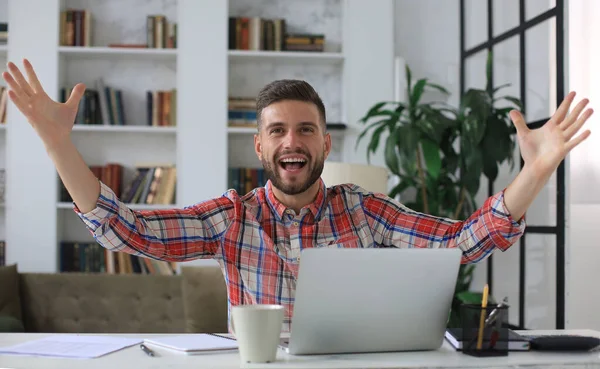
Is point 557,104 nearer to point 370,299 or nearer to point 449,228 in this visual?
point 449,228

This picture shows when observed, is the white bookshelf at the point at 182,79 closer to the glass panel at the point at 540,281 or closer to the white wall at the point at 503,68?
the white wall at the point at 503,68

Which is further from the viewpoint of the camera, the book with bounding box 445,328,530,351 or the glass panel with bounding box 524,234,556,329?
the glass panel with bounding box 524,234,556,329

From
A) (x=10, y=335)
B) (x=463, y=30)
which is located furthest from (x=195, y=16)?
(x=10, y=335)

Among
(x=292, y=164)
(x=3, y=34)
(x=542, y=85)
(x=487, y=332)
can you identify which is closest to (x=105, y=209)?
(x=292, y=164)

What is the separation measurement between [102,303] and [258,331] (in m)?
2.93

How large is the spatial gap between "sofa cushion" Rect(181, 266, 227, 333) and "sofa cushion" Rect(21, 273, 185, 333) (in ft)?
0.52

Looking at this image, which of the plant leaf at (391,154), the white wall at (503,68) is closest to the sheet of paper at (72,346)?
the plant leaf at (391,154)

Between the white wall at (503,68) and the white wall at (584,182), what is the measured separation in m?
0.18

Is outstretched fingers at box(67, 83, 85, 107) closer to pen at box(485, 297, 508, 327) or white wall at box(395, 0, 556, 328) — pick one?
pen at box(485, 297, 508, 327)

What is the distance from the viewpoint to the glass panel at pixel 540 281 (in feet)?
Answer: 11.7

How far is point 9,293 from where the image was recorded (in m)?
3.73

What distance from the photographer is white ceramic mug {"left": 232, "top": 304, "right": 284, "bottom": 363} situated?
1.14 metres

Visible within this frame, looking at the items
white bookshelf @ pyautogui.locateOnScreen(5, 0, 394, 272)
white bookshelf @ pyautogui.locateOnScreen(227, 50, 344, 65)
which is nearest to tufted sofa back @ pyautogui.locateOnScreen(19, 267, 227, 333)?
white bookshelf @ pyautogui.locateOnScreen(5, 0, 394, 272)

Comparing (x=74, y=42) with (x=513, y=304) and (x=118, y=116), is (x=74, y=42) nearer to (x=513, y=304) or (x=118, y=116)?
(x=118, y=116)
